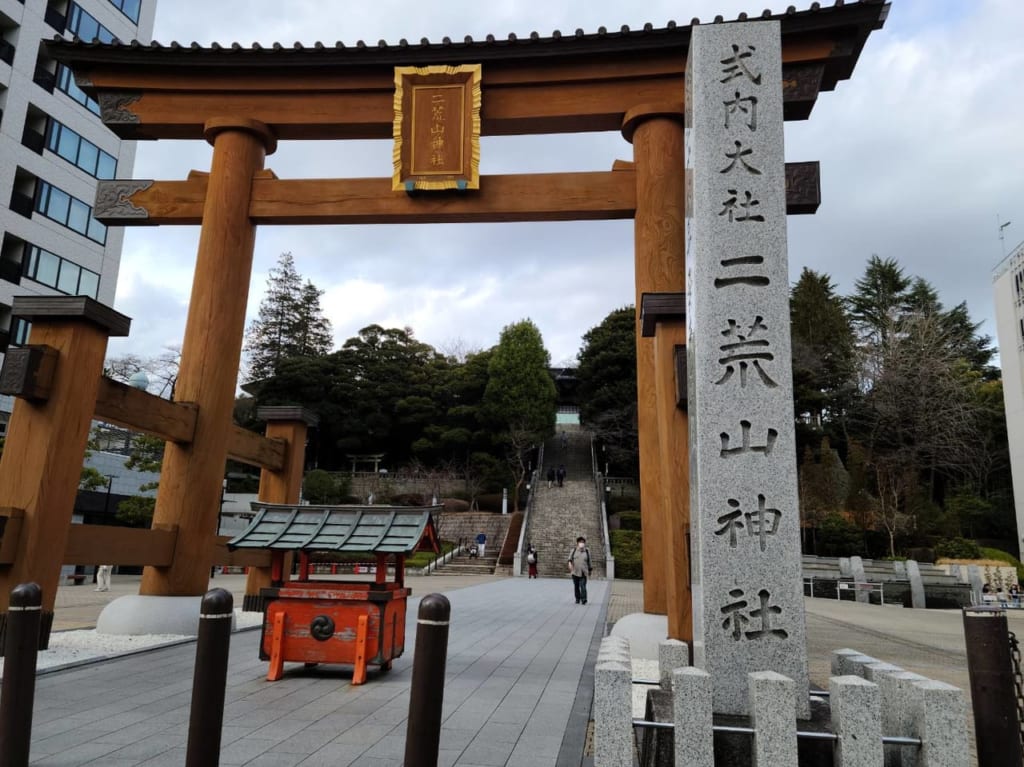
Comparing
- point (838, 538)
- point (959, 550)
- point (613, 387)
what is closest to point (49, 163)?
A: point (613, 387)

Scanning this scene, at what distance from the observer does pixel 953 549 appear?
1084 inches

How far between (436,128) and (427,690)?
8032mm

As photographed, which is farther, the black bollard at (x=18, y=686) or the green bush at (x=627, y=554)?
the green bush at (x=627, y=554)

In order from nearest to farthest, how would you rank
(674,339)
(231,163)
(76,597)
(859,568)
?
(674,339) < (231,163) < (76,597) < (859,568)

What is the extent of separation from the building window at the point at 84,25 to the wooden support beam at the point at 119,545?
26.5 m

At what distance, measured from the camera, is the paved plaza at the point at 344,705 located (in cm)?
437

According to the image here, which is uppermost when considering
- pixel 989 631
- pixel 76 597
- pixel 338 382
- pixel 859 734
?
pixel 338 382

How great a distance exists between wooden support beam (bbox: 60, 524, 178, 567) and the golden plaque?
5.26 meters

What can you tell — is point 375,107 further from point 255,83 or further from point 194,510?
point 194,510

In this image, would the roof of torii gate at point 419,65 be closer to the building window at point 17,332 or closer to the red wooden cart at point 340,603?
the red wooden cart at point 340,603

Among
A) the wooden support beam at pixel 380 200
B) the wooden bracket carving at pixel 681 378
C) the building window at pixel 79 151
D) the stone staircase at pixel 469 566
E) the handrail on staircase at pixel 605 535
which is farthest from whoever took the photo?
the stone staircase at pixel 469 566

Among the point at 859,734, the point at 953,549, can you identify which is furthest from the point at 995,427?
the point at 859,734

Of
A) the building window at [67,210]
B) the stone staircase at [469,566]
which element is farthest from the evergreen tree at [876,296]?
the building window at [67,210]

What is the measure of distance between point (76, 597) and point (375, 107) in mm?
14200
